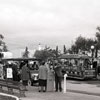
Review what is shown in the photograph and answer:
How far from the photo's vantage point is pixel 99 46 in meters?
46.7

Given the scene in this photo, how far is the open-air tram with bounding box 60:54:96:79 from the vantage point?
2927cm

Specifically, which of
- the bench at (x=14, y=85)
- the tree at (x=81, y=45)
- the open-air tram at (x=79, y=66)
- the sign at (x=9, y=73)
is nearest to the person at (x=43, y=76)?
the bench at (x=14, y=85)

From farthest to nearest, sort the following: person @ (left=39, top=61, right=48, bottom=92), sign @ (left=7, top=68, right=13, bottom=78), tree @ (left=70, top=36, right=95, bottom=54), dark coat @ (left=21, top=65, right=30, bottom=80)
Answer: tree @ (left=70, top=36, right=95, bottom=54) → sign @ (left=7, top=68, right=13, bottom=78) → dark coat @ (left=21, top=65, right=30, bottom=80) → person @ (left=39, top=61, right=48, bottom=92)

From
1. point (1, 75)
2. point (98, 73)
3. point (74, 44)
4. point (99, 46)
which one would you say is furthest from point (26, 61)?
point (74, 44)

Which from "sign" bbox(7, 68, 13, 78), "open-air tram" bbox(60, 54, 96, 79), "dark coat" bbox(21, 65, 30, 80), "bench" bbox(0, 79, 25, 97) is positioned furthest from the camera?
"open-air tram" bbox(60, 54, 96, 79)

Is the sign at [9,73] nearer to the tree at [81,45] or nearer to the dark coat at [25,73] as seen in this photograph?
the dark coat at [25,73]

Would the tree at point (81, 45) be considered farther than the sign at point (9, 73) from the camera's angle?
Yes

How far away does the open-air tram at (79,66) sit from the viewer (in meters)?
29.3

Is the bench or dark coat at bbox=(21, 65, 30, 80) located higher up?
dark coat at bbox=(21, 65, 30, 80)

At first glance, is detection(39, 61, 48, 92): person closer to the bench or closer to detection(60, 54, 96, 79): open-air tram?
the bench

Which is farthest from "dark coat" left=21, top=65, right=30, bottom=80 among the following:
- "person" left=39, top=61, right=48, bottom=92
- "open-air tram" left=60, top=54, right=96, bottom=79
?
"open-air tram" left=60, top=54, right=96, bottom=79

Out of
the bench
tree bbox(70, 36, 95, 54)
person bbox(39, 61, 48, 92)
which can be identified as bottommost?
the bench

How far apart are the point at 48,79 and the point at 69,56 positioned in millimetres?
14209

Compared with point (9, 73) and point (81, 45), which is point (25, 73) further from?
point (81, 45)
